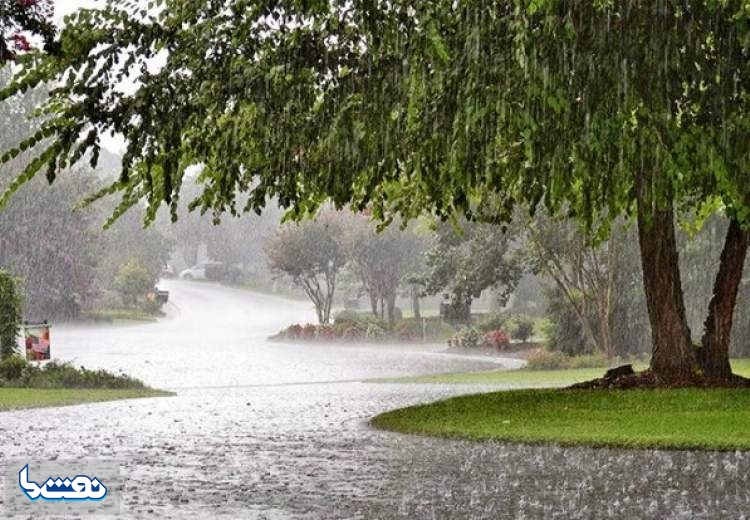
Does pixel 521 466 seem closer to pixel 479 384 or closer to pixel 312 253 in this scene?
pixel 479 384

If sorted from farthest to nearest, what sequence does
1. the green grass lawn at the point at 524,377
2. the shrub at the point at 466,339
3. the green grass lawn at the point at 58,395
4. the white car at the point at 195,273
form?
the white car at the point at 195,273 → the shrub at the point at 466,339 → the green grass lawn at the point at 524,377 → the green grass lawn at the point at 58,395

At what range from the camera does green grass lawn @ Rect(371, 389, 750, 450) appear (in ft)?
47.5

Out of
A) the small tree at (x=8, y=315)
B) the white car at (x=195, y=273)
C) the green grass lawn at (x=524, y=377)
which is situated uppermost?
the white car at (x=195, y=273)

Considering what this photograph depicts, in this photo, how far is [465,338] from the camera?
1823 inches

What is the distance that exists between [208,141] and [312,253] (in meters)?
42.0

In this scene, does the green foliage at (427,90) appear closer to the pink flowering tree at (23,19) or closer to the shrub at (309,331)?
the pink flowering tree at (23,19)

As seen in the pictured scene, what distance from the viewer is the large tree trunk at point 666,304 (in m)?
20.3

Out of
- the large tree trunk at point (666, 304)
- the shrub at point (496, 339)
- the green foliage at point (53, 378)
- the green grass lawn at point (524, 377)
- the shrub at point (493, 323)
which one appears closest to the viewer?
the large tree trunk at point (666, 304)

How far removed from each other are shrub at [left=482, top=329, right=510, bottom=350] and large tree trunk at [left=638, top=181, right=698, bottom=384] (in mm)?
23532

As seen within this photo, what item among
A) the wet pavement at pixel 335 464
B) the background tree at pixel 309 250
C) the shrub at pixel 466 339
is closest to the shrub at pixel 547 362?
the wet pavement at pixel 335 464

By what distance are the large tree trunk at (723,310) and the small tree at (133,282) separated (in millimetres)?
56271

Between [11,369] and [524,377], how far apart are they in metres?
12.7

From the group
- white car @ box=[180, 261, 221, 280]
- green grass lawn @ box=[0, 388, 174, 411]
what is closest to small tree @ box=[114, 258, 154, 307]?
white car @ box=[180, 261, 221, 280]

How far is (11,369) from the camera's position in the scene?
1011 inches
